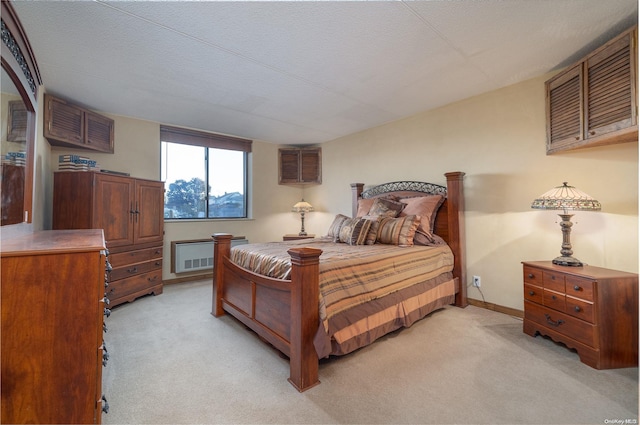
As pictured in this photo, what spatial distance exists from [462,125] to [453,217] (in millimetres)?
1115

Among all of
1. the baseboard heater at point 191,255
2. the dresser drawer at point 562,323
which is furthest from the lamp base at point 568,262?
the baseboard heater at point 191,255

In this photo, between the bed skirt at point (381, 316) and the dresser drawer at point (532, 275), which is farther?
the dresser drawer at point (532, 275)

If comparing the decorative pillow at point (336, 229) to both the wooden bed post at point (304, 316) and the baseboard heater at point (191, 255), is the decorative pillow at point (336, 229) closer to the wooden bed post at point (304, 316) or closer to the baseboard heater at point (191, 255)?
the wooden bed post at point (304, 316)

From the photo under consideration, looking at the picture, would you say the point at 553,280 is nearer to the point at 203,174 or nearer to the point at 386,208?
the point at 386,208

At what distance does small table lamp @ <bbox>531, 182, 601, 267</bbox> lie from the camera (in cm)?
206

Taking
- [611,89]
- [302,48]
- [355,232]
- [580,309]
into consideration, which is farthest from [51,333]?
[611,89]

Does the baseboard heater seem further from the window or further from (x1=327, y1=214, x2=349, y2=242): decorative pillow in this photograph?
(x1=327, y1=214, x2=349, y2=242): decorative pillow

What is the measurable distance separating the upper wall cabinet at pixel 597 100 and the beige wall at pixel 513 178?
173 mm

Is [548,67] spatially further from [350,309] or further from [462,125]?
[350,309]

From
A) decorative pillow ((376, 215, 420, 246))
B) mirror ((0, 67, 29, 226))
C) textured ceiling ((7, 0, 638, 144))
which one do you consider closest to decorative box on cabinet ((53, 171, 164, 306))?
textured ceiling ((7, 0, 638, 144))

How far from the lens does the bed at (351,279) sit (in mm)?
1691

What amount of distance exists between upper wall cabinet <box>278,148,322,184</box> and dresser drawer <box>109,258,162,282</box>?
2530 millimetres

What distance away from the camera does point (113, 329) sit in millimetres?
2467

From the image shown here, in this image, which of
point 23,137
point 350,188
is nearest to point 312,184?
point 350,188
